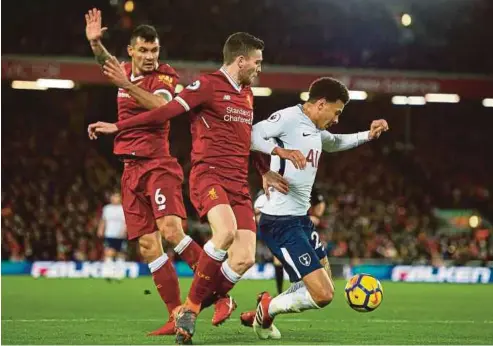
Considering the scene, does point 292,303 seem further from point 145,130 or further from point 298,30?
point 298,30

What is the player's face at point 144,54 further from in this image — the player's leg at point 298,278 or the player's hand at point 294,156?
the player's leg at point 298,278

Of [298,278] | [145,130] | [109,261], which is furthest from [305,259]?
[109,261]

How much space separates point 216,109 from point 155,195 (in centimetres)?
103

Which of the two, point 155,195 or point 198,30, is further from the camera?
point 198,30

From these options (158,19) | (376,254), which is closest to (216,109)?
(376,254)

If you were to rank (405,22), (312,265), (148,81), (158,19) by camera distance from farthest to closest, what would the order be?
1. (405,22)
2. (158,19)
3. (148,81)
4. (312,265)

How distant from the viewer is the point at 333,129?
2875 centimetres

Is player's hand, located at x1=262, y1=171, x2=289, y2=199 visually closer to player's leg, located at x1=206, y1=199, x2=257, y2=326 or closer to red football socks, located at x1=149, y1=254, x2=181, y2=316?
player's leg, located at x1=206, y1=199, x2=257, y2=326

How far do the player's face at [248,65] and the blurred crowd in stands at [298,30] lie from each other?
55.9 ft

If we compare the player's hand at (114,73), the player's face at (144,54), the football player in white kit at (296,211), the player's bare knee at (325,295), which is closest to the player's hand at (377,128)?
the football player in white kit at (296,211)

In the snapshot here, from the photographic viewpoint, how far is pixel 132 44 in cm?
834

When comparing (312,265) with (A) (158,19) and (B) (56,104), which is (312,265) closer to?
(A) (158,19)

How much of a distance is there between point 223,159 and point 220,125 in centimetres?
27

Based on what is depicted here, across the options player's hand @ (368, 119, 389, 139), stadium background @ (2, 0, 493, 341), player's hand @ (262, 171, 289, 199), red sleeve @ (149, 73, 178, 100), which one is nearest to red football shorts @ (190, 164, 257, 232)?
player's hand @ (262, 171, 289, 199)
